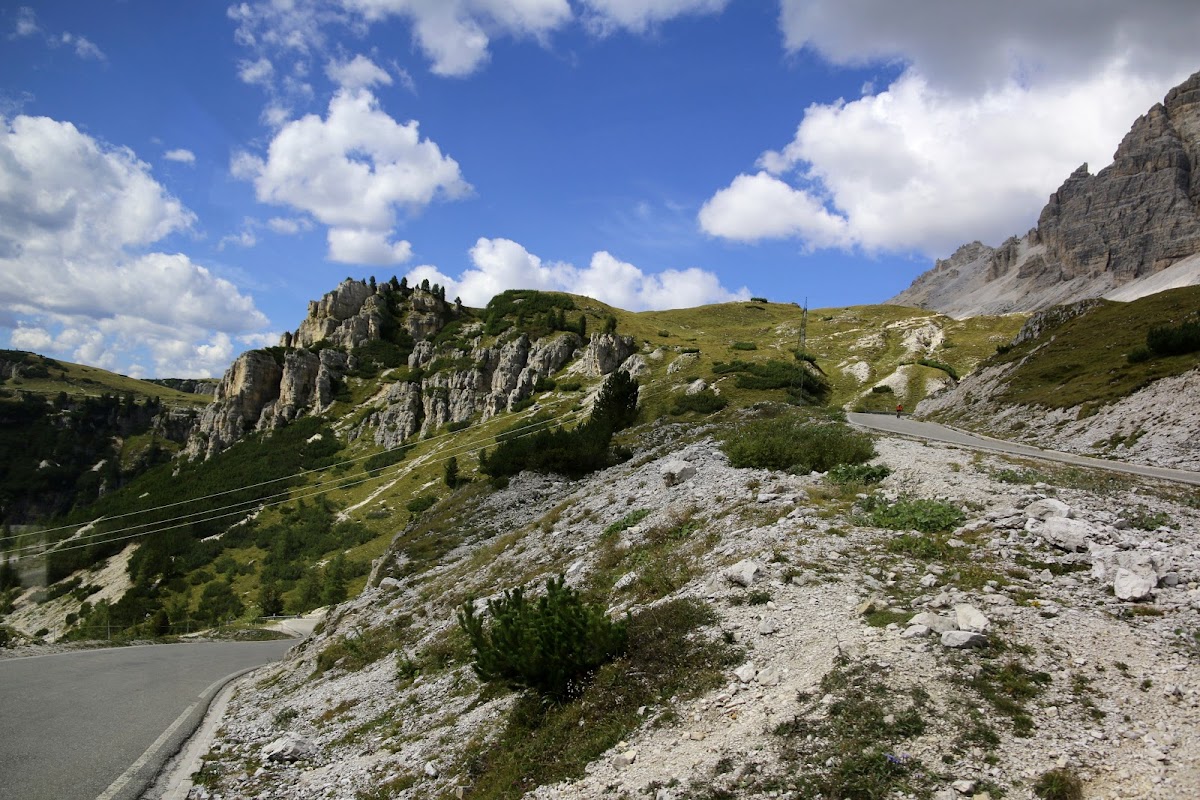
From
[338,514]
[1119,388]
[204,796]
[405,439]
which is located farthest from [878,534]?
[405,439]

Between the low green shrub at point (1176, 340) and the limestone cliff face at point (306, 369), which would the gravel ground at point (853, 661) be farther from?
the limestone cliff face at point (306, 369)

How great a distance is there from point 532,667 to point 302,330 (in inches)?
7127

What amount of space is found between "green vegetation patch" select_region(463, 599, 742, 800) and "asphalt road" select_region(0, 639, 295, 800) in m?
8.78

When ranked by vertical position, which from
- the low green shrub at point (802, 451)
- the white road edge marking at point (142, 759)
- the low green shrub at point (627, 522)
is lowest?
the white road edge marking at point (142, 759)

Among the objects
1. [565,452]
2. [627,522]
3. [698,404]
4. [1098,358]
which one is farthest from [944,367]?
[627,522]

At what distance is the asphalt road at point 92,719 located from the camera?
12688 millimetres

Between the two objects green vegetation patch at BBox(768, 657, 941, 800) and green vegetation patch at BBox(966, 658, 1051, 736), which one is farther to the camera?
green vegetation patch at BBox(966, 658, 1051, 736)

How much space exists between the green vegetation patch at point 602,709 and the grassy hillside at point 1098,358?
38360 millimetres

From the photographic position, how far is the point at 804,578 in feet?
37.5

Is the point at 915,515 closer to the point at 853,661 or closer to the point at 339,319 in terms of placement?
the point at 853,661

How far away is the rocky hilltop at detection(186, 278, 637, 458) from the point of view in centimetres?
12244

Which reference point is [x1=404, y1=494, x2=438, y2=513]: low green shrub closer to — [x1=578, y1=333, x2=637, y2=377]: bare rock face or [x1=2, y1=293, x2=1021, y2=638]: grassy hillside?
[x1=2, y1=293, x2=1021, y2=638]: grassy hillside

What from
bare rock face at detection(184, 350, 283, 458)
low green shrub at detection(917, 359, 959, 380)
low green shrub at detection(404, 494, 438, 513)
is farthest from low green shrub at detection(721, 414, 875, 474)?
bare rock face at detection(184, 350, 283, 458)

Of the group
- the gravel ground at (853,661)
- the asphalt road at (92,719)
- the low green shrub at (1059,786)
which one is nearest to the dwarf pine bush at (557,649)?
the gravel ground at (853,661)
